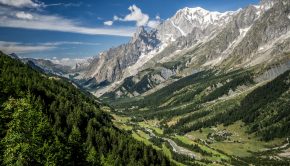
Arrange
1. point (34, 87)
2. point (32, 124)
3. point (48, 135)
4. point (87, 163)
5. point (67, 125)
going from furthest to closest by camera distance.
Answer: point (34, 87)
point (67, 125)
point (87, 163)
point (48, 135)
point (32, 124)

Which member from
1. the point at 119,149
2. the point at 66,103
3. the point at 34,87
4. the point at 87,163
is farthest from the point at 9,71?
the point at 87,163

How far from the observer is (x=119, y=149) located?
133000 millimetres

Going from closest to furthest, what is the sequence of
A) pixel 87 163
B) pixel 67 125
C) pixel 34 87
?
1. pixel 87 163
2. pixel 67 125
3. pixel 34 87

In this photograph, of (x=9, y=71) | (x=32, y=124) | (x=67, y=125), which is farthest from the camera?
(x=9, y=71)

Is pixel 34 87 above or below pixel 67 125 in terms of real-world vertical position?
above

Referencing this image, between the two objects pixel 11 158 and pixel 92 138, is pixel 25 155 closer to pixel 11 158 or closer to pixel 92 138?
pixel 11 158

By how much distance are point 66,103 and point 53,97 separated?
6.49 m

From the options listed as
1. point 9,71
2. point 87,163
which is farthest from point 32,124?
point 9,71

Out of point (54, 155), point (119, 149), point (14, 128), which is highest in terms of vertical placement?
point (14, 128)

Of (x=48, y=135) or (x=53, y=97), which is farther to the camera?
(x=53, y=97)

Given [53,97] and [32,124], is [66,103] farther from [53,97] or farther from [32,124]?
[32,124]

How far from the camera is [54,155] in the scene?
192 feet

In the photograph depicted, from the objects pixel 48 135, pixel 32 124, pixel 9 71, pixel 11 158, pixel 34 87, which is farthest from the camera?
pixel 9 71

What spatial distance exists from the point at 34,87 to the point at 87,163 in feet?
253
